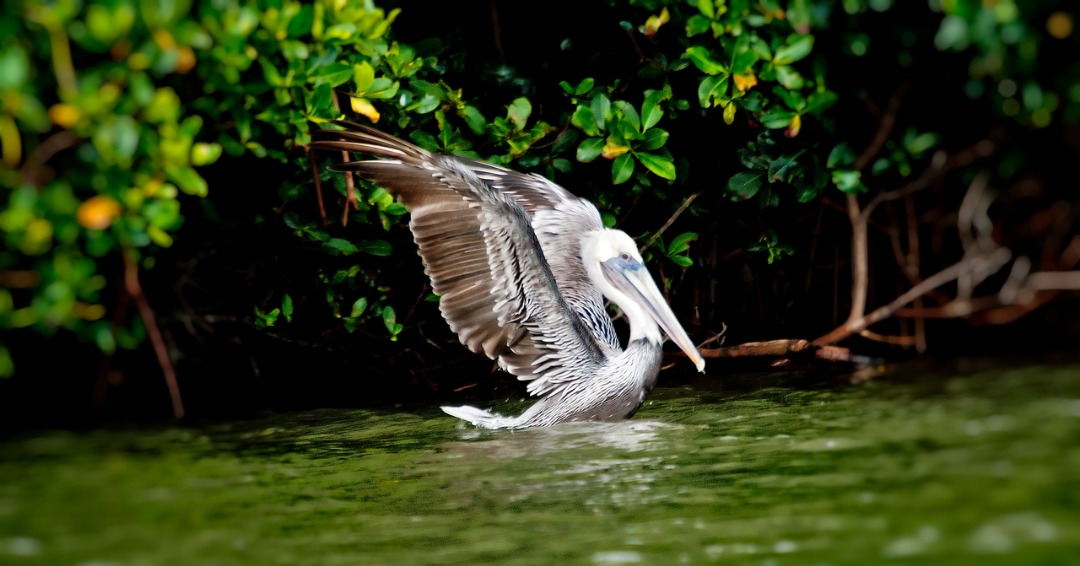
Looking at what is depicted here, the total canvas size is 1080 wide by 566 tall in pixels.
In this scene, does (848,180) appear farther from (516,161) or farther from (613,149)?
(516,161)

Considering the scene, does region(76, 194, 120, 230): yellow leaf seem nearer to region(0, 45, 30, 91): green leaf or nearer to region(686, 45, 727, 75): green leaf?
region(0, 45, 30, 91): green leaf

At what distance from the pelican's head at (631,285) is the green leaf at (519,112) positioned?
2.43ft

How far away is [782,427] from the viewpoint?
5332mm

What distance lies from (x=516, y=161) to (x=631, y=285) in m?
1.05

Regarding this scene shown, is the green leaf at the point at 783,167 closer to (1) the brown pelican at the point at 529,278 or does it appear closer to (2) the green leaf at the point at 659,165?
(2) the green leaf at the point at 659,165

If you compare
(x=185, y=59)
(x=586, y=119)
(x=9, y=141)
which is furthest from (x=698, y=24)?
(x=9, y=141)

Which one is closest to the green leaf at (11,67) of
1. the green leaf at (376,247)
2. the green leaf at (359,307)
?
the green leaf at (376,247)

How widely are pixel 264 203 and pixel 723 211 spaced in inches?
111

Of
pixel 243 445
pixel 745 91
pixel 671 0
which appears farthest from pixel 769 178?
pixel 243 445

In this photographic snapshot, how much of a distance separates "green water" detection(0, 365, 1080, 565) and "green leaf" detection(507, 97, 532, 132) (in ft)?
5.56

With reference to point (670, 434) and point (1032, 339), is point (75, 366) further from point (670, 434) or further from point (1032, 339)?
point (1032, 339)

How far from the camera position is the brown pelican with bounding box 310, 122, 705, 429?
5.72 m

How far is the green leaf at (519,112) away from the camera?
6.32 meters

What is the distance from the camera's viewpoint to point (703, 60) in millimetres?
5609
